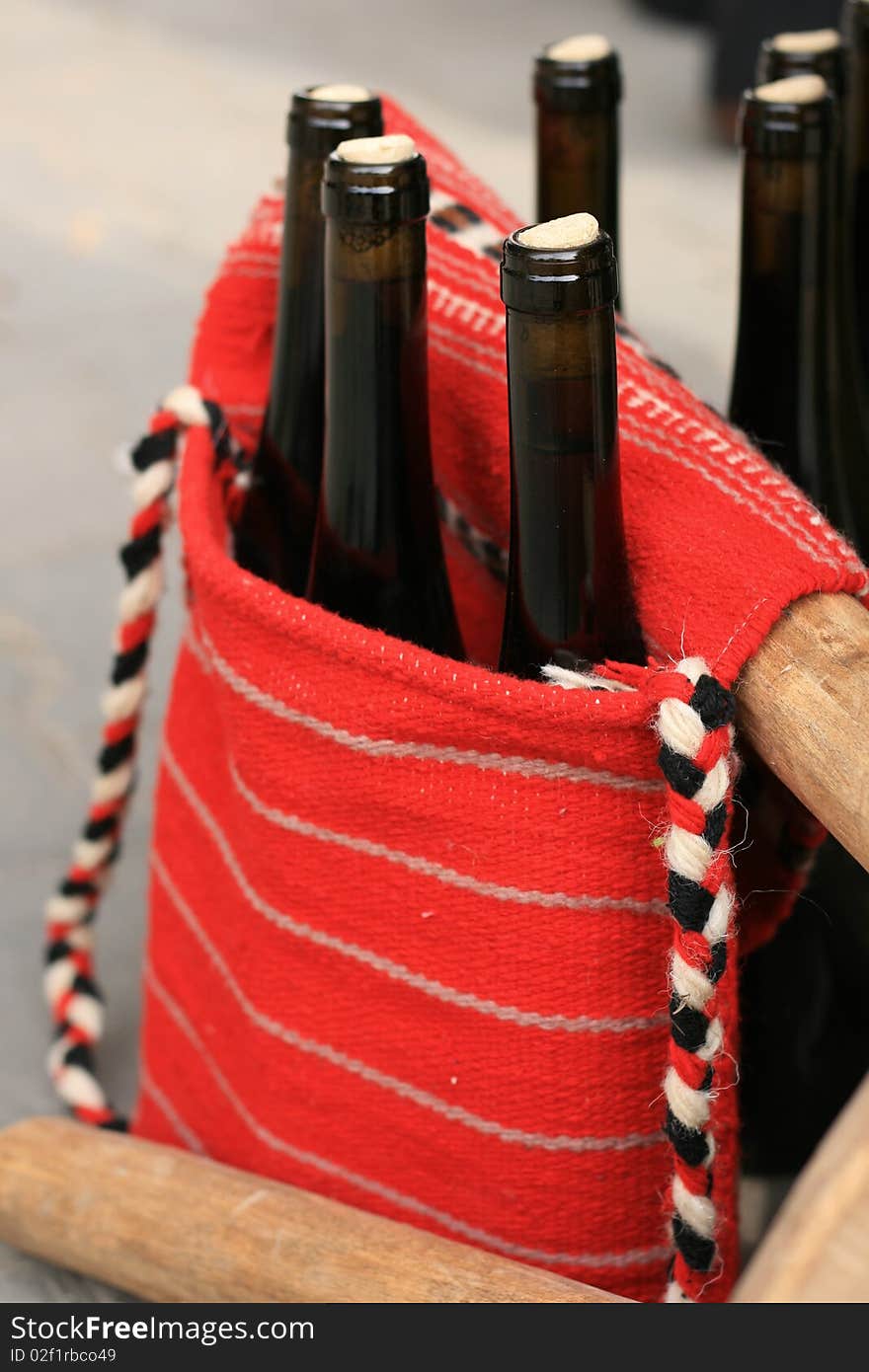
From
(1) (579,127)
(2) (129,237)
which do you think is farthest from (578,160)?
(2) (129,237)

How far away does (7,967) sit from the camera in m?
0.60

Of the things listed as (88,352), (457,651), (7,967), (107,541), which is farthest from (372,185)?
(88,352)

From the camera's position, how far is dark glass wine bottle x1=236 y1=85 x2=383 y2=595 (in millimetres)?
415

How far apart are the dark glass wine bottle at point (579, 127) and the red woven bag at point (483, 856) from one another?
27 millimetres

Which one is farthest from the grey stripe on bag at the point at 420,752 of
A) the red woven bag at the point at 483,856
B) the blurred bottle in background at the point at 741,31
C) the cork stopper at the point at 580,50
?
the blurred bottle in background at the point at 741,31

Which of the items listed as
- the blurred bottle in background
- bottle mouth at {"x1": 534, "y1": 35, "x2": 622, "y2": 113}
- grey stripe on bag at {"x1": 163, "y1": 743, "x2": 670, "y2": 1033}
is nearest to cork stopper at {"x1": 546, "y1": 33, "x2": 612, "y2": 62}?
bottle mouth at {"x1": 534, "y1": 35, "x2": 622, "y2": 113}

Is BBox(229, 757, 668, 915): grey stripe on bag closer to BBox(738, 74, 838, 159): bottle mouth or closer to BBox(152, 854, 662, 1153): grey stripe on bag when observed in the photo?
BBox(152, 854, 662, 1153): grey stripe on bag

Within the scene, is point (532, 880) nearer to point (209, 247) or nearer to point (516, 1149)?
point (516, 1149)

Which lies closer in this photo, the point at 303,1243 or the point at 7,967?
the point at 303,1243

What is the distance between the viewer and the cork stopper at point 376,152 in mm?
341

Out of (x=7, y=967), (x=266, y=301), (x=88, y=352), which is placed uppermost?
(x=266, y=301)

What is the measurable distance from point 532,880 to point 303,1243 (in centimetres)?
11

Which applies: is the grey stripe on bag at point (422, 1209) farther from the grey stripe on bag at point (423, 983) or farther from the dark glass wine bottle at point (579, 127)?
the dark glass wine bottle at point (579, 127)

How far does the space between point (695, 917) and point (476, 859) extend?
0.06 metres
